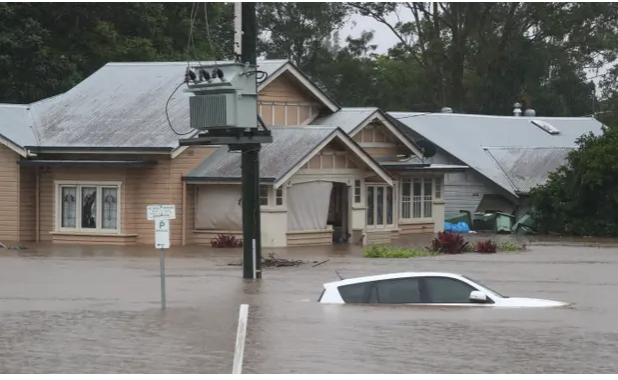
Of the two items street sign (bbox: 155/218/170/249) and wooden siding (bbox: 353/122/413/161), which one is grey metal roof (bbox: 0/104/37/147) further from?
street sign (bbox: 155/218/170/249)

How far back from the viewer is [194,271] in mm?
28562

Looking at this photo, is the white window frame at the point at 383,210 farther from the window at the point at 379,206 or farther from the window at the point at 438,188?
the window at the point at 438,188

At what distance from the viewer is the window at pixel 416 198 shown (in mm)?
45312

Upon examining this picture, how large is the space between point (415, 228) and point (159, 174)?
38.9 ft

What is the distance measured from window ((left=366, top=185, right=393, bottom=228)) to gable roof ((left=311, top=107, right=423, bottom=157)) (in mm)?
2052

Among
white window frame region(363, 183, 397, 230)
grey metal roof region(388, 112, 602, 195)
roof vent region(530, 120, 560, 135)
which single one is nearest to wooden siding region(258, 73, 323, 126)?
white window frame region(363, 183, 397, 230)

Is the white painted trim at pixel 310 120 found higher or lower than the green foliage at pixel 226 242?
higher

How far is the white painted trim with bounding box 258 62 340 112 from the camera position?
130 feet

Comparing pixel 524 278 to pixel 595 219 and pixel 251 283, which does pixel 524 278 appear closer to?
pixel 251 283

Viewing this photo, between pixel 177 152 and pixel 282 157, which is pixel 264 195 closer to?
pixel 282 157

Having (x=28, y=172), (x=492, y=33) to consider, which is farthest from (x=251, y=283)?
(x=492, y=33)

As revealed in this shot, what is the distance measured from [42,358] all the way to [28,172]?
23.9 m

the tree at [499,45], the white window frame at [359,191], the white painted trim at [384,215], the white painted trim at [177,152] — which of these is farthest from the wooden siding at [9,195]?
the tree at [499,45]

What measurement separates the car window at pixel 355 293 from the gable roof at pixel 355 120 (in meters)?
21.7
